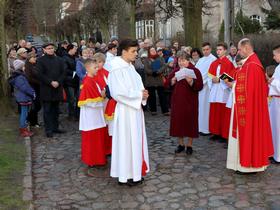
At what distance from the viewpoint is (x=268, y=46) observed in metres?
17.7

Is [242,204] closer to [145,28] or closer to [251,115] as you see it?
[251,115]

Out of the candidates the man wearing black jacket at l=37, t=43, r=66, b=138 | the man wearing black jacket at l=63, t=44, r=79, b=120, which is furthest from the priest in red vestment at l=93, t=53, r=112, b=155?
the man wearing black jacket at l=63, t=44, r=79, b=120

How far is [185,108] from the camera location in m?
7.23

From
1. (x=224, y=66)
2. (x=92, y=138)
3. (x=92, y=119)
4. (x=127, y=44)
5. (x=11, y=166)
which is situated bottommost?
(x=11, y=166)

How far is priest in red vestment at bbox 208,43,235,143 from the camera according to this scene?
Result: 8195mm

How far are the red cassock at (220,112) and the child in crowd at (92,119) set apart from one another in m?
2.70

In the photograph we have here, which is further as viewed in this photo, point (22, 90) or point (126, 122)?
point (22, 90)

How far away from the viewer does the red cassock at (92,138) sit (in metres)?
6.67

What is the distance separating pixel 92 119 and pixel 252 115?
251 centimetres

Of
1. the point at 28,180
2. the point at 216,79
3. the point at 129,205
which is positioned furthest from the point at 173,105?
the point at 28,180

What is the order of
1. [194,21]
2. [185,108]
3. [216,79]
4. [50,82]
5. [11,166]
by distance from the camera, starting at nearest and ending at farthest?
[11,166], [185,108], [216,79], [50,82], [194,21]

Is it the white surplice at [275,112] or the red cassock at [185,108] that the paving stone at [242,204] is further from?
the red cassock at [185,108]

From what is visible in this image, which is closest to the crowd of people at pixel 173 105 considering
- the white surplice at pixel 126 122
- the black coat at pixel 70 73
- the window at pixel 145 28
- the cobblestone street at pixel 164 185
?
the white surplice at pixel 126 122

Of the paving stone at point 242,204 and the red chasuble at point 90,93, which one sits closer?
the paving stone at point 242,204
